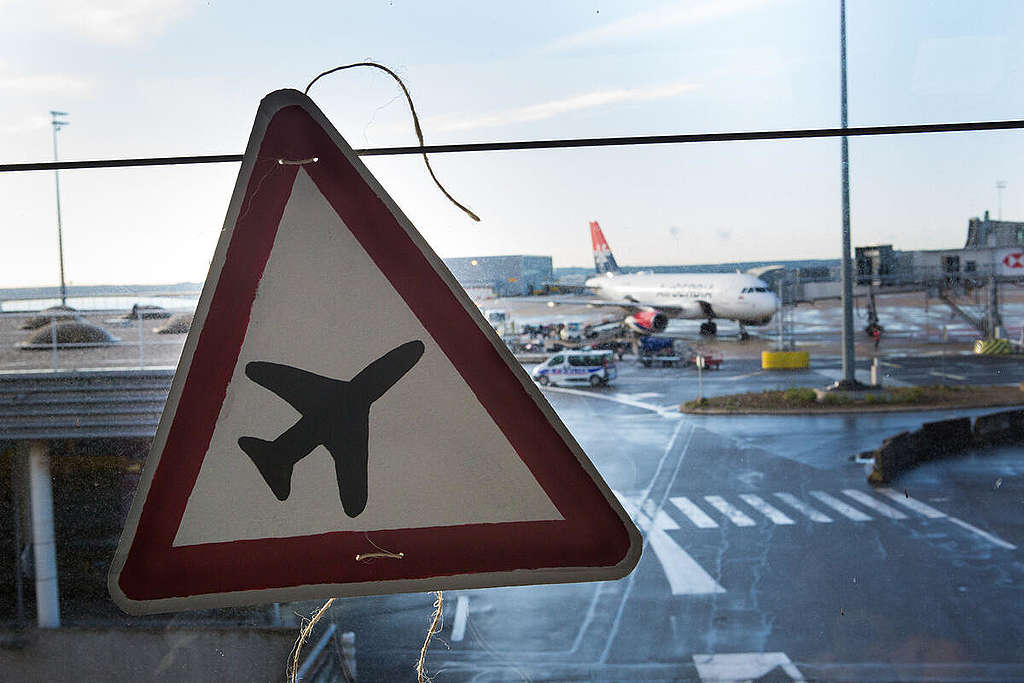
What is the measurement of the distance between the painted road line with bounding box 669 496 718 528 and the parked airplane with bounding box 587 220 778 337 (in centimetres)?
398

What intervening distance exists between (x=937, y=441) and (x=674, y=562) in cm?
196

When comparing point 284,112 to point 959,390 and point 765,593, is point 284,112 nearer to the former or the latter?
point 765,593

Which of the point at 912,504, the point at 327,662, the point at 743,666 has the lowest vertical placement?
the point at 743,666

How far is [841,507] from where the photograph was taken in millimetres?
3773

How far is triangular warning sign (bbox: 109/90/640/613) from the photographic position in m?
0.60

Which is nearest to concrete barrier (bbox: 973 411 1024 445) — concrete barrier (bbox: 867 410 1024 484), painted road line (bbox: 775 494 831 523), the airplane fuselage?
concrete barrier (bbox: 867 410 1024 484)

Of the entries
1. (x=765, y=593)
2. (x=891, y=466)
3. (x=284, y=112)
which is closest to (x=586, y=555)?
(x=284, y=112)

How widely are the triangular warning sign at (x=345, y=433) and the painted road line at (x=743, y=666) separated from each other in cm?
197

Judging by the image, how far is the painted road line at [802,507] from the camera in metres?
3.85

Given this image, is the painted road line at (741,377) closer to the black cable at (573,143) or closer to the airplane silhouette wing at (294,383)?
the black cable at (573,143)

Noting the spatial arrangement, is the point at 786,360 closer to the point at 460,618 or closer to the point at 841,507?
the point at 841,507

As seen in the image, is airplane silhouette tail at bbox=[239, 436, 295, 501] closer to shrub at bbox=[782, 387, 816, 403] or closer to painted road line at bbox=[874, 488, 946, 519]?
painted road line at bbox=[874, 488, 946, 519]

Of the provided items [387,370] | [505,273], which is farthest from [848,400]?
[387,370]

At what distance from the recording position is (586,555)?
0.61 meters
